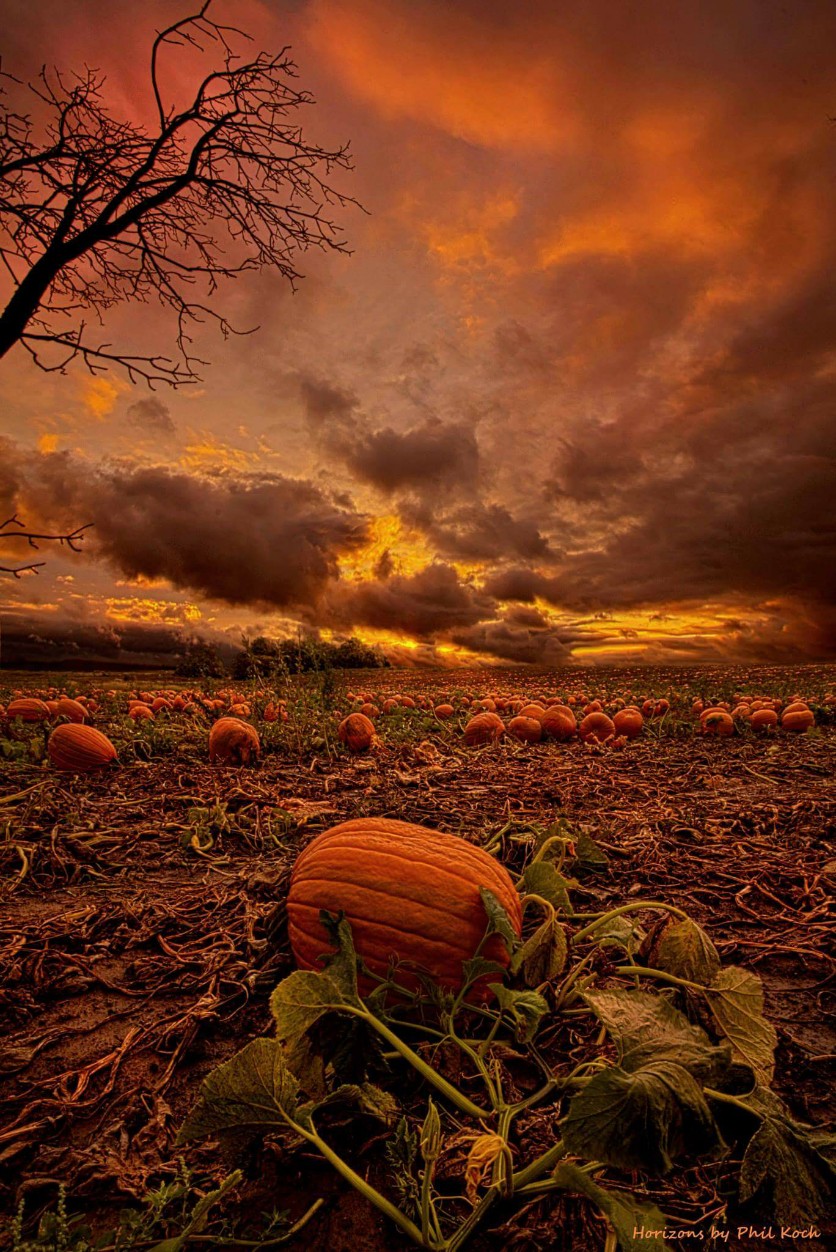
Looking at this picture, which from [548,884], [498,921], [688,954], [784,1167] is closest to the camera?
[784,1167]

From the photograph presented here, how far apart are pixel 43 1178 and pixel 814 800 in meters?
5.08

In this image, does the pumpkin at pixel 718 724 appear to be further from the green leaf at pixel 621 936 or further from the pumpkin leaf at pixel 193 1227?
the pumpkin leaf at pixel 193 1227

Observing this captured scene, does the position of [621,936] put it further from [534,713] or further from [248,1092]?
[534,713]

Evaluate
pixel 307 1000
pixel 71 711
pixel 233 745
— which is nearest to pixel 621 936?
pixel 307 1000

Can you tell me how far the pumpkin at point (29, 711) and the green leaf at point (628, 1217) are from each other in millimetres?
9240

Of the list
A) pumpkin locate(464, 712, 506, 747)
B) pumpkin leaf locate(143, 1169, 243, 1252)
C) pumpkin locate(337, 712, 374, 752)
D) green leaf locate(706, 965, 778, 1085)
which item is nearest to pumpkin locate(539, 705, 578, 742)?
pumpkin locate(464, 712, 506, 747)

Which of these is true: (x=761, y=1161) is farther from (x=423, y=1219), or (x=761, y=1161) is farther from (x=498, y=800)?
(x=498, y=800)

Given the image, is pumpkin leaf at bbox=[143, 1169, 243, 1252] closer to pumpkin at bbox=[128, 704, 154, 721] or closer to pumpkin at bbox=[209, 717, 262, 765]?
pumpkin at bbox=[209, 717, 262, 765]

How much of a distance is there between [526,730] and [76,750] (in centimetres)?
516

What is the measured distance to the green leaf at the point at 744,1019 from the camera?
1.44 meters

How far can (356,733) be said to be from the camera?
22.5ft

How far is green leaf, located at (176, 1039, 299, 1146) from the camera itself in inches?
50.6

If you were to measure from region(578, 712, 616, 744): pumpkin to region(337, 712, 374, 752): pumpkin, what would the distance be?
2.94m

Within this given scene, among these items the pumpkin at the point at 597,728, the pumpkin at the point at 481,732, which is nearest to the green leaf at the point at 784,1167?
the pumpkin at the point at 481,732
